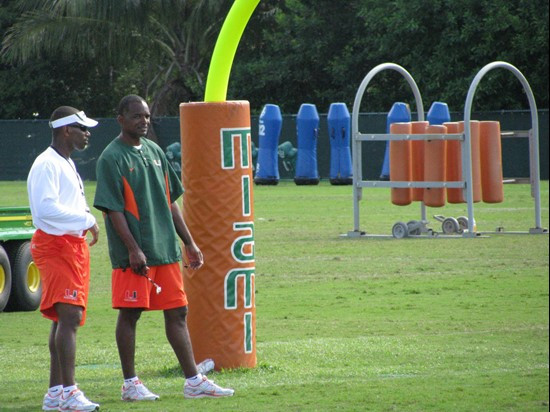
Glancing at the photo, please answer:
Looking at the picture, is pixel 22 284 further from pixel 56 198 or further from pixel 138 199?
pixel 56 198

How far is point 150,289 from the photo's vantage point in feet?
24.9

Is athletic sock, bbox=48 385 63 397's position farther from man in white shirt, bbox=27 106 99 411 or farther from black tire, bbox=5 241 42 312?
black tire, bbox=5 241 42 312

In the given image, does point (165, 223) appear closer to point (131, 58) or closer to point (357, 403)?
A: point (357, 403)

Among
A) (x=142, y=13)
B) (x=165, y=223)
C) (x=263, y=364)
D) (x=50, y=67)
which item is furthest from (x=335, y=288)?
(x=50, y=67)

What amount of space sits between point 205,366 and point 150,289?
1.22 metres

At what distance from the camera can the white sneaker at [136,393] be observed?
24.9 feet

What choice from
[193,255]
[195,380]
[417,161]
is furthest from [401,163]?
[195,380]

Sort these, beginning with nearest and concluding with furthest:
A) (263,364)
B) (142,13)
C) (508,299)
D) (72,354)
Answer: (72,354) → (263,364) → (508,299) → (142,13)

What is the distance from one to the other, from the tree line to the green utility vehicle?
3115 cm

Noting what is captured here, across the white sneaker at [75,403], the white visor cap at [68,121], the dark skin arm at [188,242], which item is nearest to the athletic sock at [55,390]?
the white sneaker at [75,403]

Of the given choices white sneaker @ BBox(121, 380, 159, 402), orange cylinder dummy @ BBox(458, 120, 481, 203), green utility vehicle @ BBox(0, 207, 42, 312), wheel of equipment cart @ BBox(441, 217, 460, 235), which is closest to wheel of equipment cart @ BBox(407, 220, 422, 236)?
wheel of equipment cart @ BBox(441, 217, 460, 235)

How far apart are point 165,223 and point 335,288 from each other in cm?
650

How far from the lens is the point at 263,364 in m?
Answer: 8.91

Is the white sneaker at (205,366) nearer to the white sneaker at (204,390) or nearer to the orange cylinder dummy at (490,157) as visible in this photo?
the white sneaker at (204,390)
